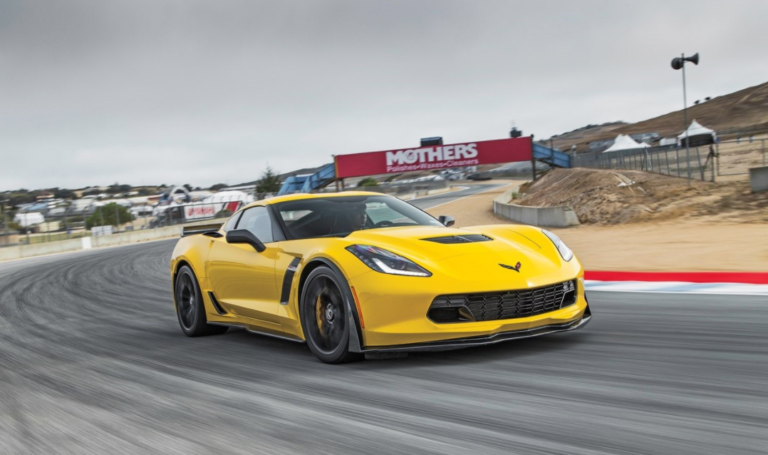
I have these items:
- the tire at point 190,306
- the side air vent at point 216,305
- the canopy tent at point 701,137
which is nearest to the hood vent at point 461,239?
the side air vent at point 216,305

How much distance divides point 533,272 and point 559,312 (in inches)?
12.5

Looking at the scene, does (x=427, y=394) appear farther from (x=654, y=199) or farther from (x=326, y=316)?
(x=654, y=199)

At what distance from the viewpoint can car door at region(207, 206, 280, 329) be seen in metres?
5.82

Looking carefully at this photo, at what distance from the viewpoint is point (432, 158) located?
3850 cm

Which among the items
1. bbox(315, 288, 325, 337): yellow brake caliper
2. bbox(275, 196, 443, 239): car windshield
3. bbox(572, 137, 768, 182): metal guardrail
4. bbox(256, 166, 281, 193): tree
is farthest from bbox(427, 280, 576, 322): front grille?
bbox(256, 166, 281, 193): tree

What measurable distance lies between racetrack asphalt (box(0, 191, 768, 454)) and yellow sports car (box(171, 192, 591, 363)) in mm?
228

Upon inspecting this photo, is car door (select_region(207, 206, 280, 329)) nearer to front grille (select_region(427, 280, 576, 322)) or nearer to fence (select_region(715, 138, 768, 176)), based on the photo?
front grille (select_region(427, 280, 576, 322))

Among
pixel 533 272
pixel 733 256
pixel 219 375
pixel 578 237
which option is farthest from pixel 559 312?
pixel 578 237

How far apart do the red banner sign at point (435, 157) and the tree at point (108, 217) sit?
35.7 feet

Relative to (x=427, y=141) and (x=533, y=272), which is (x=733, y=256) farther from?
(x=427, y=141)

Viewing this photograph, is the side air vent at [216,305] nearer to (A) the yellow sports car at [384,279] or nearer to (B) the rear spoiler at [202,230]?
(A) the yellow sports car at [384,279]

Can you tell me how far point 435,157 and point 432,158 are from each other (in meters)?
0.16

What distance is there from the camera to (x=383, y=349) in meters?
4.81

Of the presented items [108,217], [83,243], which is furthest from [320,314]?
[108,217]
